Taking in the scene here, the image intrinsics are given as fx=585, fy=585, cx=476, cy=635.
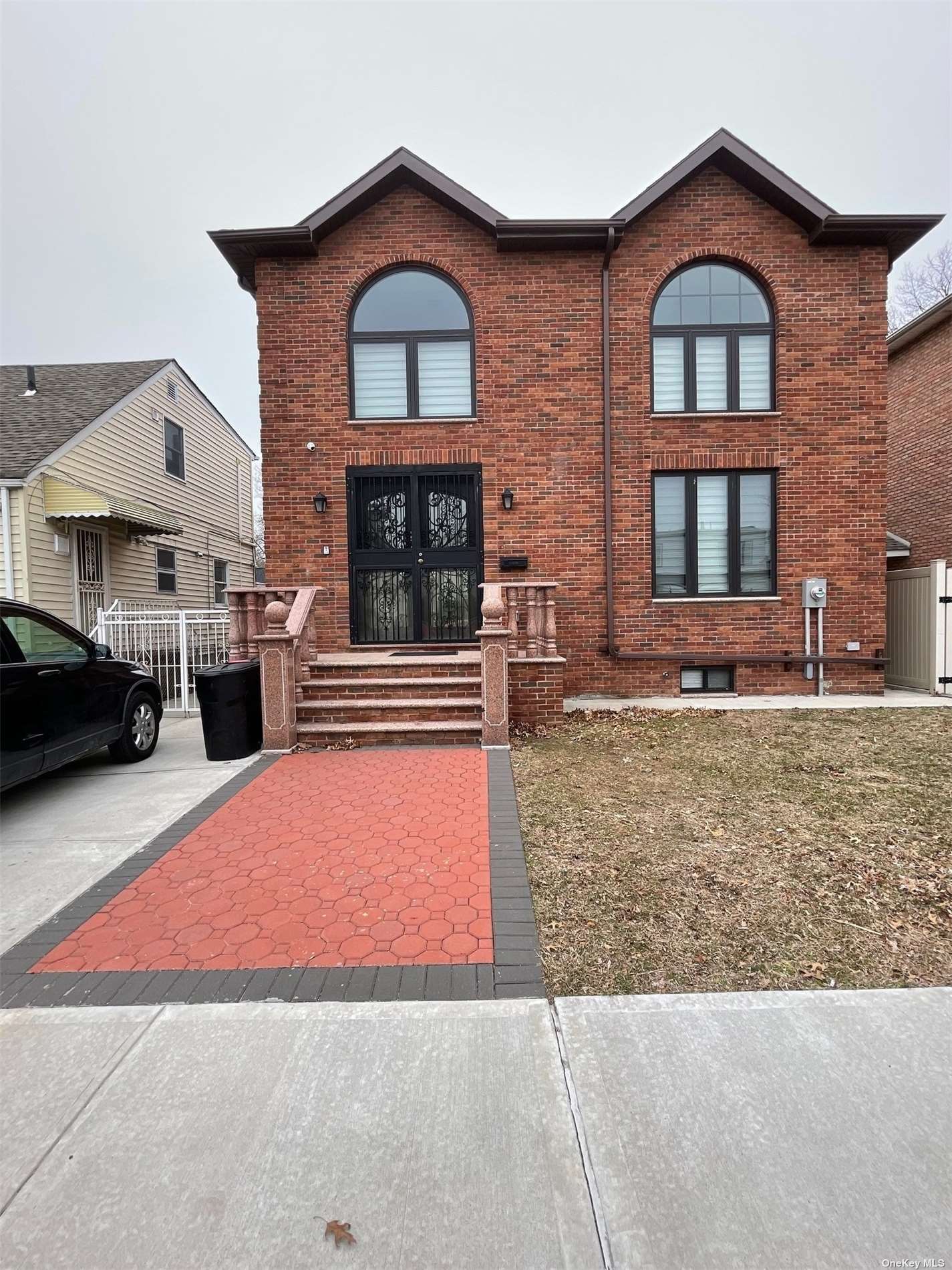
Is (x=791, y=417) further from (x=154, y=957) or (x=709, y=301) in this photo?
(x=154, y=957)

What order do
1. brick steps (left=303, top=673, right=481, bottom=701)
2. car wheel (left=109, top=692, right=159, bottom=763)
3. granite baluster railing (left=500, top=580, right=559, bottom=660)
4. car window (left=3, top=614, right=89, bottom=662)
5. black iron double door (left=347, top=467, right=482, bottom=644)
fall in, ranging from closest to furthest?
1. car window (left=3, top=614, right=89, bottom=662)
2. car wheel (left=109, top=692, right=159, bottom=763)
3. brick steps (left=303, top=673, right=481, bottom=701)
4. granite baluster railing (left=500, top=580, right=559, bottom=660)
5. black iron double door (left=347, top=467, right=482, bottom=644)

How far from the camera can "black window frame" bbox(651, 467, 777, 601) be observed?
334 inches

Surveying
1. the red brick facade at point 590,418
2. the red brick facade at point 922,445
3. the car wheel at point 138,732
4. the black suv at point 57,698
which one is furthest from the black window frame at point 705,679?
the black suv at point 57,698

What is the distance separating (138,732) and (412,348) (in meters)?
6.25

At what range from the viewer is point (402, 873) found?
3291mm

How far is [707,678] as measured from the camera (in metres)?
8.61

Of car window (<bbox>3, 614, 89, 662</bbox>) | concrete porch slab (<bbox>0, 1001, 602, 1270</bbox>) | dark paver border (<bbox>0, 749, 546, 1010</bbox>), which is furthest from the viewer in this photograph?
car window (<bbox>3, 614, 89, 662</bbox>)

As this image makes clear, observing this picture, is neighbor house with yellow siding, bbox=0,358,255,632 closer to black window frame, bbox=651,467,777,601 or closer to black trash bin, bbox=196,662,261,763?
black trash bin, bbox=196,662,261,763

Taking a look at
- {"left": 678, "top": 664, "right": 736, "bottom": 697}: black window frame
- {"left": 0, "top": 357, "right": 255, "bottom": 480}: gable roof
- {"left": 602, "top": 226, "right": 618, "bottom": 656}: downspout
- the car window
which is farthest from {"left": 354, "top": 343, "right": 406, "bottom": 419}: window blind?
{"left": 0, "top": 357, "right": 255, "bottom": 480}: gable roof

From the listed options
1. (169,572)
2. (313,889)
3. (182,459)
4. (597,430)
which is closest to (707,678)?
(597,430)

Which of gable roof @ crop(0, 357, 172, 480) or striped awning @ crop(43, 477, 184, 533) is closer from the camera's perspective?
striped awning @ crop(43, 477, 184, 533)

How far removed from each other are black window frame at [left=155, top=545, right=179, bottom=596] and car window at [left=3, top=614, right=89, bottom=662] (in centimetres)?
958

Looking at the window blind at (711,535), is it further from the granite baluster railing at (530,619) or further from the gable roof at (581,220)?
the gable roof at (581,220)

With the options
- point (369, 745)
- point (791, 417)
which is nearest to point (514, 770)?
point (369, 745)
